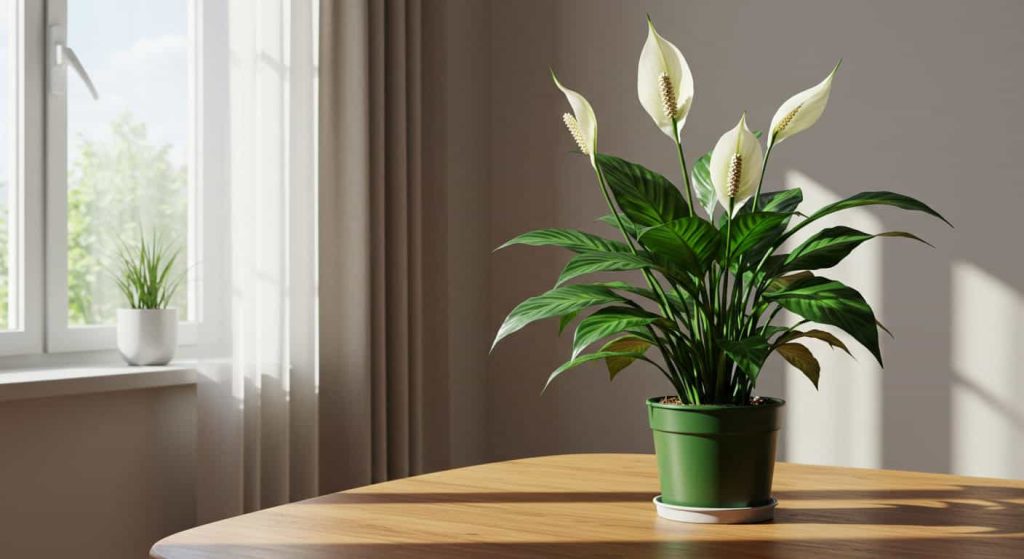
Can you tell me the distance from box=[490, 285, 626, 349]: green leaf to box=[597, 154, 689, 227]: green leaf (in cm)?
10

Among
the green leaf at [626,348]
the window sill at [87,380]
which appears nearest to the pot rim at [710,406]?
the green leaf at [626,348]

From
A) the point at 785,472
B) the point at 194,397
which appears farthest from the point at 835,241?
the point at 194,397

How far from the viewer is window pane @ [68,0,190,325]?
8.11 feet

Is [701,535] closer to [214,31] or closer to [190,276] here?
[190,276]

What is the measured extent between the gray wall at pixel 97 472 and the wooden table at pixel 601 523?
1004 mm

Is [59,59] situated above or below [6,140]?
above

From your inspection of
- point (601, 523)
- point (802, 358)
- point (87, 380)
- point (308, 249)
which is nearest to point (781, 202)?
point (802, 358)

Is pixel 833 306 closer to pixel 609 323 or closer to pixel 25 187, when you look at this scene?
pixel 609 323

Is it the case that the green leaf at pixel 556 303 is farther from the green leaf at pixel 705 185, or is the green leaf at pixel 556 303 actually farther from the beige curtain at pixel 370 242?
the beige curtain at pixel 370 242

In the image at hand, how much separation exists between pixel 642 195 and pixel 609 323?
16cm

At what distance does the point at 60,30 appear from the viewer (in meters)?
2.41

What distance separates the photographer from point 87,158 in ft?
8.16

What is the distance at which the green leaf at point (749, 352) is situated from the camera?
3.66 ft

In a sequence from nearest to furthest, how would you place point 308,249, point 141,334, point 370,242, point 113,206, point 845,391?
point 141,334 → point 113,206 → point 308,249 → point 370,242 → point 845,391
